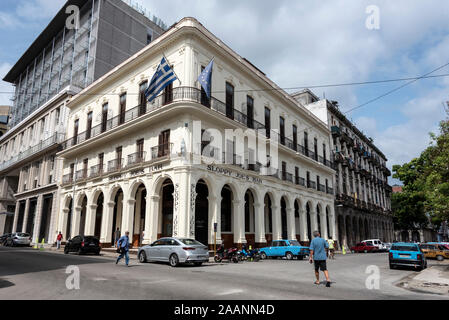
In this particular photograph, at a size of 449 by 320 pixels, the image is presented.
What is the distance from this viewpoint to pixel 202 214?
76.1 feet

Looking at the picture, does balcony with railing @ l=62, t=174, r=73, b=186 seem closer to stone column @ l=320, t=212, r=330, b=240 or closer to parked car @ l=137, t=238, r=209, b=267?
parked car @ l=137, t=238, r=209, b=267

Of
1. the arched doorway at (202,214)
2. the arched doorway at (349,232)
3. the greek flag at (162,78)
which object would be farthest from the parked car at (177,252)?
the arched doorway at (349,232)

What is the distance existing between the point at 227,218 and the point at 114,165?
33.9 feet

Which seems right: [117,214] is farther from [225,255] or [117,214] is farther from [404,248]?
[404,248]

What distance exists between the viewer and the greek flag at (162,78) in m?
20.3

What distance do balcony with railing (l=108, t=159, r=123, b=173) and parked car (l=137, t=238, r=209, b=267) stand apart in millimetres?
10425

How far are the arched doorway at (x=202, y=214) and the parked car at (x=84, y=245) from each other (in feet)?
23.9

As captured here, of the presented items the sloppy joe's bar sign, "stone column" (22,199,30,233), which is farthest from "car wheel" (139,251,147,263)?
"stone column" (22,199,30,233)

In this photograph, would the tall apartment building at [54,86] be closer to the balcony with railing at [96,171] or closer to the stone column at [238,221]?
the balcony with railing at [96,171]

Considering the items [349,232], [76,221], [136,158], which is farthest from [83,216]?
[349,232]

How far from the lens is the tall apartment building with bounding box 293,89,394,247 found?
143 ft
